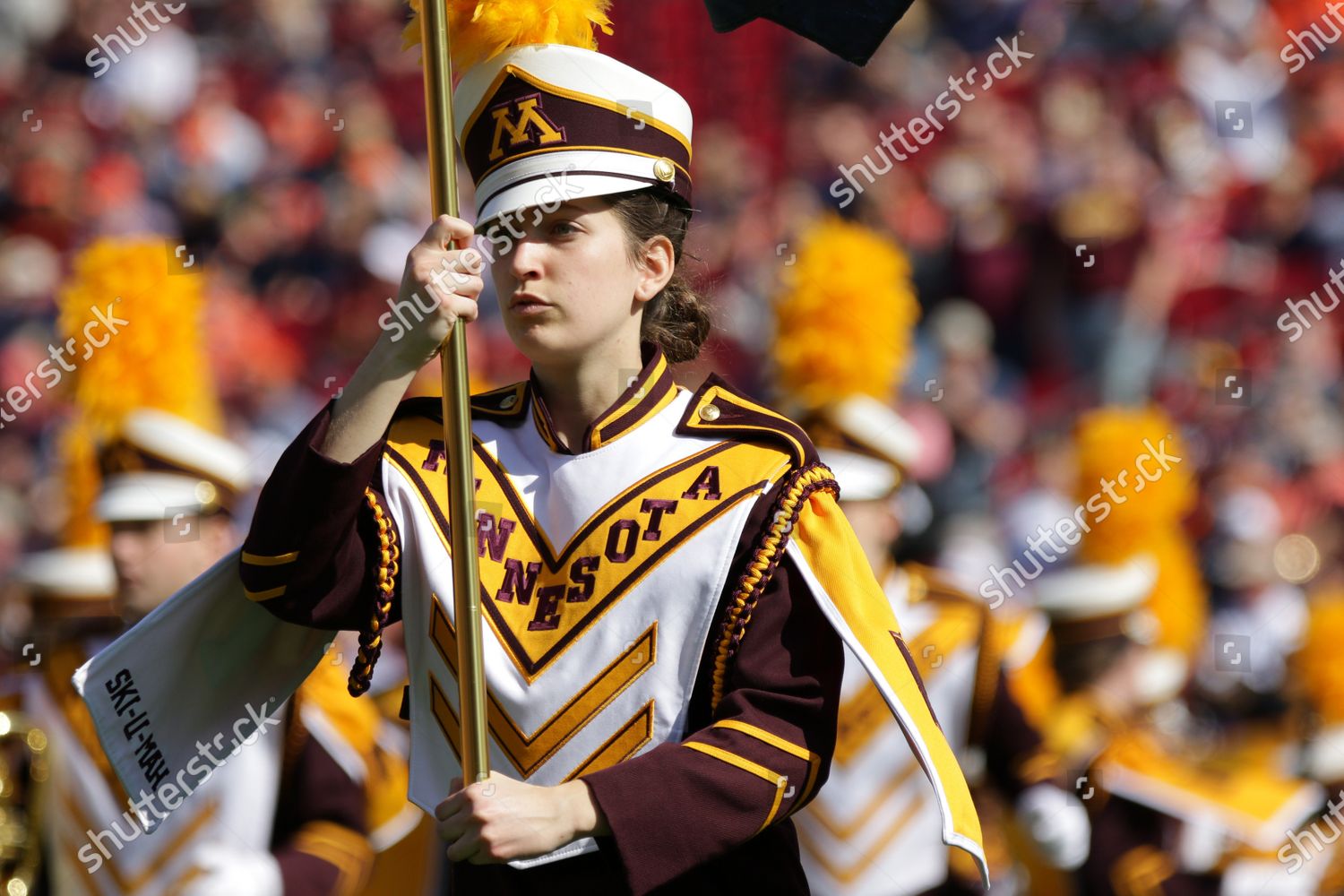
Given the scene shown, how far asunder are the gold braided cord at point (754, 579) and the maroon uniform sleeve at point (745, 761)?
0.6 inches

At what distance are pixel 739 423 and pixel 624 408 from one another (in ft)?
0.53

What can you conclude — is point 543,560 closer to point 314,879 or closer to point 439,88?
point 439,88

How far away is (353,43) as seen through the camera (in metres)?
11.5

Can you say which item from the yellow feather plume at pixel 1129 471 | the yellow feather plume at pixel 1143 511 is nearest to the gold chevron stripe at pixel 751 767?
the yellow feather plume at pixel 1143 511

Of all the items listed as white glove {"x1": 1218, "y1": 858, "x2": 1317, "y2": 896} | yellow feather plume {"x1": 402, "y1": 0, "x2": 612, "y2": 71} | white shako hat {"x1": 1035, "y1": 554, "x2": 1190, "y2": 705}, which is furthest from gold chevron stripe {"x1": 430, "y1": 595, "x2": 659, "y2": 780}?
white shako hat {"x1": 1035, "y1": 554, "x2": 1190, "y2": 705}

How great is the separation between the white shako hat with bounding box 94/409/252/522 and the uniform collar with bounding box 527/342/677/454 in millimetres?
2701

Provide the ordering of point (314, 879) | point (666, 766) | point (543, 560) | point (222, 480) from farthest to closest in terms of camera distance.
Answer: point (222, 480) < point (314, 879) < point (543, 560) < point (666, 766)

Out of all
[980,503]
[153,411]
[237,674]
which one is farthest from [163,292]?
[980,503]

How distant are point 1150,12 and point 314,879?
7.86 m

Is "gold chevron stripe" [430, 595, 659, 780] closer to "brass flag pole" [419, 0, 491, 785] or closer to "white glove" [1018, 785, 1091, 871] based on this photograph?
"brass flag pole" [419, 0, 491, 785]

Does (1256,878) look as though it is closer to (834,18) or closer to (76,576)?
(76,576)

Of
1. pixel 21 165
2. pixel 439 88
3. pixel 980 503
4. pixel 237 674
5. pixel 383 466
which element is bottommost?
pixel 980 503

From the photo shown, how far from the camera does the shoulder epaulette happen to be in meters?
3.01

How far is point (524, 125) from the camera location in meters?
3.00
